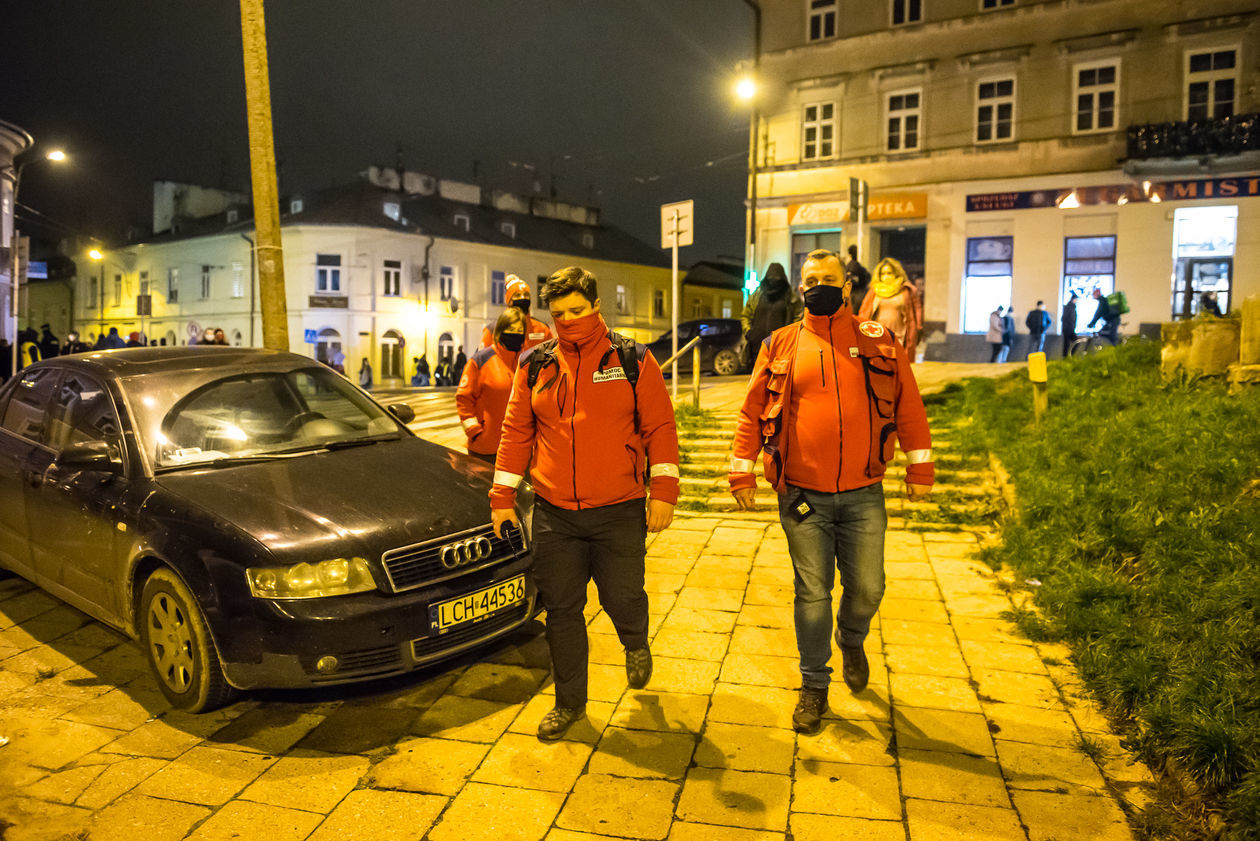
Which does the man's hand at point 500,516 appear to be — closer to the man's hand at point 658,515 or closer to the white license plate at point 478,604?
the white license plate at point 478,604

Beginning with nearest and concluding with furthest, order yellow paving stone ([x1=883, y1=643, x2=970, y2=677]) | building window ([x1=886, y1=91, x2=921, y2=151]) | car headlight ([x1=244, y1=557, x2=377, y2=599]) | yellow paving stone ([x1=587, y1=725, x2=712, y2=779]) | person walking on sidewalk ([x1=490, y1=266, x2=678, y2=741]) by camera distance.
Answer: yellow paving stone ([x1=587, y1=725, x2=712, y2=779])
person walking on sidewalk ([x1=490, y1=266, x2=678, y2=741])
car headlight ([x1=244, y1=557, x2=377, y2=599])
yellow paving stone ([x1=883, y1=643, x2=970, y2=677])
building window ([x1=886, y1=91, x2=921, y2=151])

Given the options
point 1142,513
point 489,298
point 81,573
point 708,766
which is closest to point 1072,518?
point 1142,513

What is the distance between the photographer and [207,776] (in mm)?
3666

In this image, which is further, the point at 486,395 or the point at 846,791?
the point at 486,395

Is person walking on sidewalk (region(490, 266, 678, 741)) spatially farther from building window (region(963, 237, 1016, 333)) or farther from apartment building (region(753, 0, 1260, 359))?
building window (region(963, 237, 1016, 333))

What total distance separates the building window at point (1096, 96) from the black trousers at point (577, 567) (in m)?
24.5

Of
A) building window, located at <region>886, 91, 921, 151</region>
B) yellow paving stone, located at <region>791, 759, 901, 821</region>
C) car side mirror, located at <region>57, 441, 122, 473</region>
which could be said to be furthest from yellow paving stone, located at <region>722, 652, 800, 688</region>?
building window, located at <region>886, 91, 921, 151</region>

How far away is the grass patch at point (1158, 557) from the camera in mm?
3537

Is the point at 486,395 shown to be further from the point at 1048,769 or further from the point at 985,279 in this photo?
the point at 985,279

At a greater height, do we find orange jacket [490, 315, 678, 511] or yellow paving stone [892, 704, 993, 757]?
orange jacket [490, 315, 678, 511]

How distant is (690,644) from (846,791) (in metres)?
1.66

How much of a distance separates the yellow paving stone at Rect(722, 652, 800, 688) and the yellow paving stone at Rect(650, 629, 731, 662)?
0.11 m

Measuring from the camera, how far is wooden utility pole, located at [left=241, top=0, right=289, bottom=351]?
813 centimetres

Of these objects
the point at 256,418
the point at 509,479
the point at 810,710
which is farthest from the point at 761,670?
the point at 256,418
